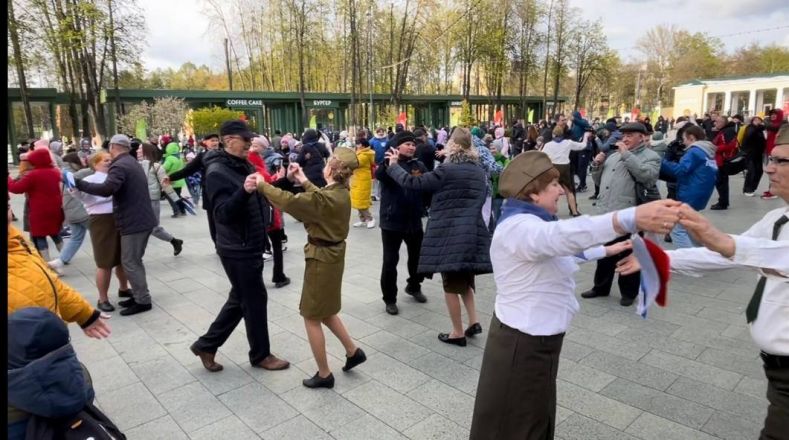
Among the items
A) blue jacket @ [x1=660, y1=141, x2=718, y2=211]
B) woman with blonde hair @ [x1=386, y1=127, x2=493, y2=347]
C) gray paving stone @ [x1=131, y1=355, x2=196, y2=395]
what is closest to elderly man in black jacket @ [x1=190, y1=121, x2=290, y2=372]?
gray paving stone @ [x1=131, y1=355, x2=196, y2=395]

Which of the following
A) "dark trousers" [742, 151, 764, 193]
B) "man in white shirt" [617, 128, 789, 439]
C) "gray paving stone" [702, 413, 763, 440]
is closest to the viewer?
"man in white shirt" [617, 128, 789, 439]

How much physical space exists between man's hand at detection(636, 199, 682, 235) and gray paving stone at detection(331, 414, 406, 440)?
2.07 metres

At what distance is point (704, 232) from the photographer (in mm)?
1686

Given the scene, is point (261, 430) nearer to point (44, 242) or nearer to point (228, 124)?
point (228, 124)

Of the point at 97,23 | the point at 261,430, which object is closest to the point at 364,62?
the point at 97,23

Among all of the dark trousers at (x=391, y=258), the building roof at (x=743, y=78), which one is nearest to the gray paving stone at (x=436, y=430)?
the dark trousers at (x=391, y=258)

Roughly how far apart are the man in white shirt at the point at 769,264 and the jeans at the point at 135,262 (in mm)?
4784

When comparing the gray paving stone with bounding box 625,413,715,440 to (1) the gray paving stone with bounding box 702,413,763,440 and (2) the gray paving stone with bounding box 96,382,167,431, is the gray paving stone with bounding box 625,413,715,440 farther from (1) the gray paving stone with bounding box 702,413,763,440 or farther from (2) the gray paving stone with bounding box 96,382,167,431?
(2) the gray paving stone with bounding box 96,382,167,431

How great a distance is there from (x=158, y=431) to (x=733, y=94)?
57.9 metres

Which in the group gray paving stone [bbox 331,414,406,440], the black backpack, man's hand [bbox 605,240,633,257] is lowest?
gray paving stone [bbox 331,414,406,440]

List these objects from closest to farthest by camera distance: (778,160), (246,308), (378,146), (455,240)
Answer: (778,160) → (246,308) → (455,240) → (378,146)

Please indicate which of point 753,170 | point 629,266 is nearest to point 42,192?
point 629,266

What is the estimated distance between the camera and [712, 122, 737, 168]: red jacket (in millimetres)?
10547

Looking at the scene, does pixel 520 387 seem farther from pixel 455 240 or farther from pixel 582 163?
pixel 582 163
